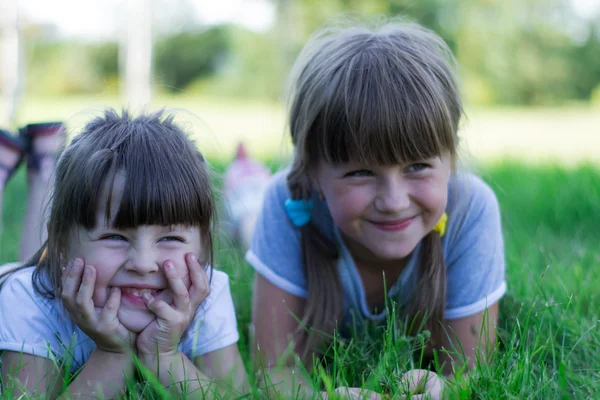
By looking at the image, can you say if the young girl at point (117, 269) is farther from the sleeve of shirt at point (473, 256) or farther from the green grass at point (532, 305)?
the sleeve of shirt at point (473, 256)

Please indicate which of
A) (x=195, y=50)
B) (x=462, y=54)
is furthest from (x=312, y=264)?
(x=195, y=50)

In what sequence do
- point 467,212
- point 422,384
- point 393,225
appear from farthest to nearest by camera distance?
point 467,212
point 393,225
point 422,384

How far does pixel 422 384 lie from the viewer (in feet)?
4.56

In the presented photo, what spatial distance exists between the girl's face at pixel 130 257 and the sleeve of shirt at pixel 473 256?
822 mm

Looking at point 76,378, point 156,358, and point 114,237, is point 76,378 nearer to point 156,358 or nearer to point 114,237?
point 156,358

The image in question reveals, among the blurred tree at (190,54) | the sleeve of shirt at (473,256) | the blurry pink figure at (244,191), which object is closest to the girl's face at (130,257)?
the sleeve of shirt at (473,256)

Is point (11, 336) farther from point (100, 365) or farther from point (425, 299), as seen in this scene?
point (425, 299)

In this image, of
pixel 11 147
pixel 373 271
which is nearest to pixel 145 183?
pixel 373 271

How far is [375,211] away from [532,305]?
17.5 inches

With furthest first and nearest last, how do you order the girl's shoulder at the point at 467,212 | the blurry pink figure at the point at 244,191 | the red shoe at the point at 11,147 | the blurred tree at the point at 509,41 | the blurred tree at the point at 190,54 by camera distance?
the blurred tree at the point at 190,54
the blurred tree at the point at 509,41
the blurry pink figure at the point at 244,191
the red shoe at the point at 11,147
the girl's shoulder at the point at 467,212

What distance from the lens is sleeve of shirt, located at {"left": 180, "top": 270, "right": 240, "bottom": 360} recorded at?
5.49 ft

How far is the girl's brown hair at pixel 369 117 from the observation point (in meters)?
1.65

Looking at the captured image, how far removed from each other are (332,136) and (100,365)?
0.79 m

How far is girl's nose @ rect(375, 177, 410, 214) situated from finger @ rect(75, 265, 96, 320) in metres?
0.72
